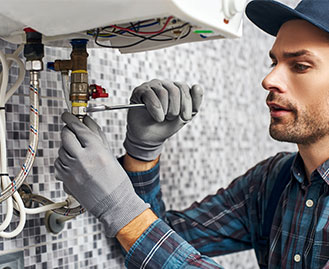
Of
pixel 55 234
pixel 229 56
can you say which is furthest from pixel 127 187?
pixel 229 56

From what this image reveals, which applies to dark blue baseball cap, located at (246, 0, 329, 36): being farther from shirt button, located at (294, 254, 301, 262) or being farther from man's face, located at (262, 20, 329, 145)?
shirt button, located at (294, 254, 301, 262)

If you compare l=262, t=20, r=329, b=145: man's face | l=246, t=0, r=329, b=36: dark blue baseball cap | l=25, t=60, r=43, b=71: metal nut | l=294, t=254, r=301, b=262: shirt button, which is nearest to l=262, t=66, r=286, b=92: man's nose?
l=262, t=20, r=329, b=145: man's face

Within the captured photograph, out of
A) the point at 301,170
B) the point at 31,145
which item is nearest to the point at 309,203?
the point at 301,170

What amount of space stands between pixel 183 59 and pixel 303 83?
1.68ft

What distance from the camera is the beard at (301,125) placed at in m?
1.15

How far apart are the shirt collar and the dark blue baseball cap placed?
33 centimetres

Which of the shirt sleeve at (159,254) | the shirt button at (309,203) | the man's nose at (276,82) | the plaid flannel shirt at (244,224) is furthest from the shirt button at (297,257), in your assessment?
the man's nose at (276,82)

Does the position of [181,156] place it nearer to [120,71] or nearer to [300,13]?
[120,71]

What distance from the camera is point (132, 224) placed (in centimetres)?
95

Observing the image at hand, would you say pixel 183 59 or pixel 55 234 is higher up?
pixel 183 59

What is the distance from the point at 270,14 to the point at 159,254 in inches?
27.2

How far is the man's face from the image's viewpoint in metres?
1.13

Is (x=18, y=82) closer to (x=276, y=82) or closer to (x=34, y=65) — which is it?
(x=34, y=65)

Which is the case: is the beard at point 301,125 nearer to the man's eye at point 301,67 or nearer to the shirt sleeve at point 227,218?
the man's eye at point 301,67
